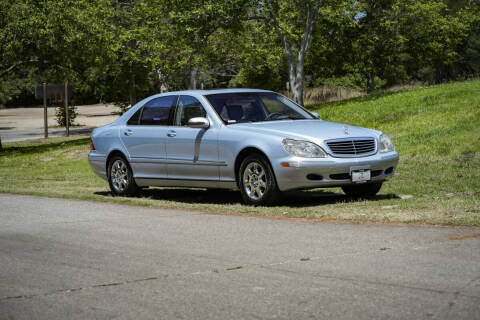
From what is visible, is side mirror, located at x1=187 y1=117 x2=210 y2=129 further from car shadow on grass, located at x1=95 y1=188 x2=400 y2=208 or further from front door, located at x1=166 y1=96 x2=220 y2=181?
car shadow on grass, located at x1=95 y1=188 x2=400 y2=208

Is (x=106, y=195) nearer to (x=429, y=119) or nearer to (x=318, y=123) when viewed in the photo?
(x=318, y=123)

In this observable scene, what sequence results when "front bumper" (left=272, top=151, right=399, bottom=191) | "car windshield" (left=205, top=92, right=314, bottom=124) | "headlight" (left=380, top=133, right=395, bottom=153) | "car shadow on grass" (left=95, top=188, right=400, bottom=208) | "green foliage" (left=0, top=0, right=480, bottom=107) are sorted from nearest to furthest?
"front bumper" (left=272, top=151, right=399, bottom=191), "headlight" (left=380, top=133, right=395, bottom=153), "car shadow on grass" (left=95, top=188, right=400, bottom=208), "car windshield" (left=205, top=92, right=314, bottom=124), "green foliage" (left=0, top=0, right=480, bottom=107)

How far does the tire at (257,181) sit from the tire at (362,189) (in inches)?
56.3

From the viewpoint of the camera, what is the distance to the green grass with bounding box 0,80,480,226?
31.9 feet

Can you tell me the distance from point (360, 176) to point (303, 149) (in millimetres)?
856

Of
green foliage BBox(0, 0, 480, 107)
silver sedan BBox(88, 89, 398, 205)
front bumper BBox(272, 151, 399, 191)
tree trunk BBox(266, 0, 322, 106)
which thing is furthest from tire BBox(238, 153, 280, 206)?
tree trunk BBox(266, 0, 322, 106)

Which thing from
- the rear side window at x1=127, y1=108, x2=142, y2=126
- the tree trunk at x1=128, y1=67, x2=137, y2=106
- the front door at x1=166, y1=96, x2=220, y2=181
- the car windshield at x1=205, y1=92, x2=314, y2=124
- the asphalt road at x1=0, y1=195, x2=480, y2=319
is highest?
the tree trunk at x1=128, y1=67, x2=137, y2=106

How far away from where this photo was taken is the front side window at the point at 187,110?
1173 centimetres

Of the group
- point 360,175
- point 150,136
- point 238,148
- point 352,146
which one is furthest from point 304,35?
point 360,175

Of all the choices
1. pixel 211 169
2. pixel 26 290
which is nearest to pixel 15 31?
pixel 211 169

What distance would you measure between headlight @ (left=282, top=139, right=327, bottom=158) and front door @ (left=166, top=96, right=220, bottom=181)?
1357 mm

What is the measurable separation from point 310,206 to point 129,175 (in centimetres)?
349

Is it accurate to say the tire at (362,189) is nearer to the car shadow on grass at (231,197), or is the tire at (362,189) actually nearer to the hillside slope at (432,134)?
the car shadow on grass at (231,197)

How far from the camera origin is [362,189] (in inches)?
446
